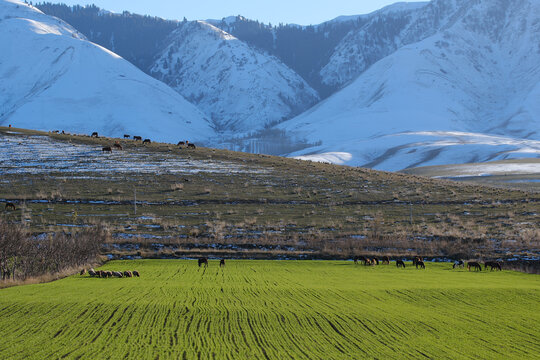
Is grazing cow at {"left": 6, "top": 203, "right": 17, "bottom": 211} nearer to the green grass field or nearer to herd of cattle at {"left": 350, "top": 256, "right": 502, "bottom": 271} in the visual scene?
the green grass field

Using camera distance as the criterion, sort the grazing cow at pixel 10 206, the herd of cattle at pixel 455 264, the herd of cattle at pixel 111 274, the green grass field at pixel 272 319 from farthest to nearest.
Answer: the grazing cow at pixel 10 206 → the herd of cattle at pixel 455 264 → the herd of cattle at pixel 111 274 → the green grass field at pixel 272 319

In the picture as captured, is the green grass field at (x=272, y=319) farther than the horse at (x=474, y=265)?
No

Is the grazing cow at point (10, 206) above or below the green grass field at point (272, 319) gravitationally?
above

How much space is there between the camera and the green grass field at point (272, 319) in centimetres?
1628

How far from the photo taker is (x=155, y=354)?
15672 millimetres

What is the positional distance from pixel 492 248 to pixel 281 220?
20290mm

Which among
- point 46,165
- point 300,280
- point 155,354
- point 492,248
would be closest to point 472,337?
point 155,354

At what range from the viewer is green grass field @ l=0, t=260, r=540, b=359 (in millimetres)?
16281

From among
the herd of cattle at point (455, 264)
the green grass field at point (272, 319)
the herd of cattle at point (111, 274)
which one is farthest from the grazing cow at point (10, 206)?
the herd of cattle at point (455, 264)

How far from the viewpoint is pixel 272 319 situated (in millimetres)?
20344

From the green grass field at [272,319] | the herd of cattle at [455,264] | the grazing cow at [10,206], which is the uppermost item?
the grazing cow at [10,206]

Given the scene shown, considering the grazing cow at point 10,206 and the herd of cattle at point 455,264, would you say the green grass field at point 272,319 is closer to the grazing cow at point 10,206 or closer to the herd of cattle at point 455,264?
the herd of cattle at point 455,264

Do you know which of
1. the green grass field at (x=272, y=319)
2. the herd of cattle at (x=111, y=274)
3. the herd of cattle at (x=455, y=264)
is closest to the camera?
the green grass field at (x=272, y=319)

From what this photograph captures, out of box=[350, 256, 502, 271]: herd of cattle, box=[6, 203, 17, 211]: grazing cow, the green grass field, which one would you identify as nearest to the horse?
box=[350, 256, 502, 271]: herd of cattle
